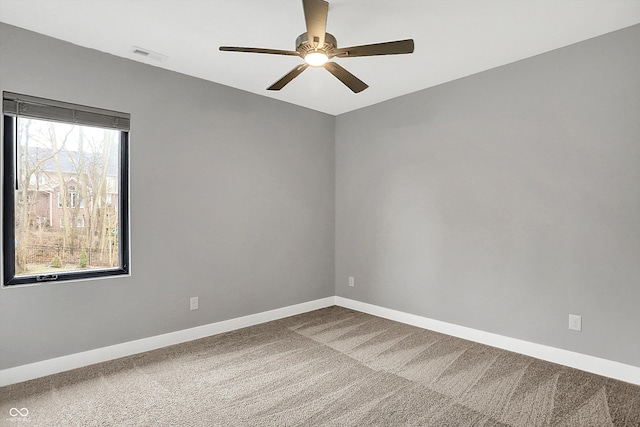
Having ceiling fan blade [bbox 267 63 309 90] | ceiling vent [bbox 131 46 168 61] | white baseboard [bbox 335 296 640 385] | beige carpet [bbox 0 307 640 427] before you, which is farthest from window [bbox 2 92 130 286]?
white baseboard [bbox 335 296 640 385]

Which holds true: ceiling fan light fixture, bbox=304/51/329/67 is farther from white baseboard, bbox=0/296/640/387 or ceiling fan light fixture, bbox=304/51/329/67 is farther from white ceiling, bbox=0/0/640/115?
white baseboard, bbox=0/296/640/387

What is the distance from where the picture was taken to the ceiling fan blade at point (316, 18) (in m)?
1.80

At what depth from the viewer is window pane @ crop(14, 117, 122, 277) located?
8.51 feet

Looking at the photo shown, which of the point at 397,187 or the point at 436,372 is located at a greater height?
the point at 397,187

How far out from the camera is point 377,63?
3.12 metres

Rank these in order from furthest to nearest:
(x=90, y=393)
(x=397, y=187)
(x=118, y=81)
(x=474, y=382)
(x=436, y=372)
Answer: (x=397, y=187) → (x=118, y=81) → (x=436, y=372) → (x=474, y=382) → (x=90, y=393)

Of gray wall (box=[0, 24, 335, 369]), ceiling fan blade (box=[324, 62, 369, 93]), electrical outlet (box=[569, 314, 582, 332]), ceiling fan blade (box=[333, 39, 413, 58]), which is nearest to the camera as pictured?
ceiling fan blade (box=[333, 39, 413, 58])

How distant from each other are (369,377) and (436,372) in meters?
0.54

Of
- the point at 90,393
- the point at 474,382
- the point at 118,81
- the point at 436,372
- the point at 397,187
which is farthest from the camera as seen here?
the point at 397,187

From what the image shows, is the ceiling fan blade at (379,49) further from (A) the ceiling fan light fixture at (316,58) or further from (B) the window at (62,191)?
(B) the window at (62,191)

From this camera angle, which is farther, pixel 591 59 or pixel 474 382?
pixel 591 59

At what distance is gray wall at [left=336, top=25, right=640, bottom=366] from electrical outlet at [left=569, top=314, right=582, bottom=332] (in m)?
0.04

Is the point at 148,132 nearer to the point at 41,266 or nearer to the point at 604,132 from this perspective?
the point at 41,266

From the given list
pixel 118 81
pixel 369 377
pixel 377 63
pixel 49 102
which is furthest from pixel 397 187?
pixel 49 102
